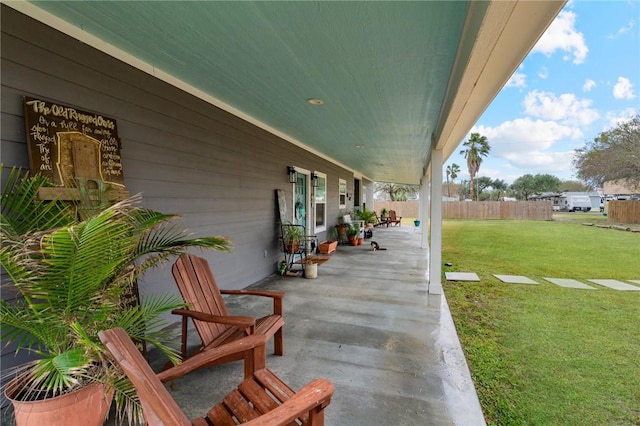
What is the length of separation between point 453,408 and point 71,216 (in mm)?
2705

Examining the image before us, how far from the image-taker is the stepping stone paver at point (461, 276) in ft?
18.1

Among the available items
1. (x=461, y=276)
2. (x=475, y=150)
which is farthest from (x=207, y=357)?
(x=475, y=150)

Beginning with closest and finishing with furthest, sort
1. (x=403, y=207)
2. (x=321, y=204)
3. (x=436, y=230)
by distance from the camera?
(x=436, y=230) → (x=321, y=204) → (x=403, y=207)

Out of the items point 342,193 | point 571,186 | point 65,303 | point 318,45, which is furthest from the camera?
point 571,186

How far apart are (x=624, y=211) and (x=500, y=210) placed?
255 inches

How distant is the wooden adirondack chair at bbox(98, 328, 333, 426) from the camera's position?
3.67ft

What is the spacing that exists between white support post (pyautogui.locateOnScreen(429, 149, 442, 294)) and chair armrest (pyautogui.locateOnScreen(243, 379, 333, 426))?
3499 millimetres

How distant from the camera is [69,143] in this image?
7.09ft

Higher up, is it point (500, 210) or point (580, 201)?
point (580, 201)

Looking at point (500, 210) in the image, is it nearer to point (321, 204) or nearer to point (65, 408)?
point (321, 204)

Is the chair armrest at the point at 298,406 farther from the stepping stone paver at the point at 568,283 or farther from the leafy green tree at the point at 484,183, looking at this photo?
the leafy green tree at the point at 484,183

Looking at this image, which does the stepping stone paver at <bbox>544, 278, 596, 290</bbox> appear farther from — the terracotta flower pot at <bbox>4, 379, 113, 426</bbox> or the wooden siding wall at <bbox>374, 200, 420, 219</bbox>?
the wooden siding wall at <bbox>374, 200, 420, 219</bbox>

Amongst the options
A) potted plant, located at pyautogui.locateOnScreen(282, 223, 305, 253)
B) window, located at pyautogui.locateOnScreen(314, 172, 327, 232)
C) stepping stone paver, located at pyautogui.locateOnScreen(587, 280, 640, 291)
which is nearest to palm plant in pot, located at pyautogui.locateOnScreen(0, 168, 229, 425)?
potted plant, located at pyautogui.locateOnScreen(282, 223, 305, 253)

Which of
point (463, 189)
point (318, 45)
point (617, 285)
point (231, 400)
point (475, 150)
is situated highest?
point (475, 150)
